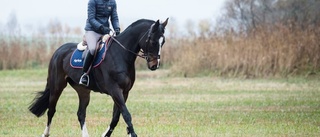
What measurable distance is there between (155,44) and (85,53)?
149 cm

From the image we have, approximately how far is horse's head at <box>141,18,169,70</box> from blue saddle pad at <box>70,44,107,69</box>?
92 centimetres

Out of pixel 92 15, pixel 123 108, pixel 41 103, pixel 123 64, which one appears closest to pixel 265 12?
pixel 41 103

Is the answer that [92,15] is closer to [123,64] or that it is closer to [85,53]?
[85,53]

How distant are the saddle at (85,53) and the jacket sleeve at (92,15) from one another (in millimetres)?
224

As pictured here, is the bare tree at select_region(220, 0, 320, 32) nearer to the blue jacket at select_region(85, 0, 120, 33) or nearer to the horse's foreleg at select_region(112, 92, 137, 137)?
the blue jacket at select_region(85, 0, 120, 33)

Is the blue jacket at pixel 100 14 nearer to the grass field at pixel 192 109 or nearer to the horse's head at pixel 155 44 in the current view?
the horse's head at pixel 155 44

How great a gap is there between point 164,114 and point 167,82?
1067 centimetres

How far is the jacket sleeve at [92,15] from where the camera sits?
41.9ft

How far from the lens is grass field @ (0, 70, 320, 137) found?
14008 mm

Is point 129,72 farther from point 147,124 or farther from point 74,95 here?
point 74,95

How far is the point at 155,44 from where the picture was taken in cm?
1201

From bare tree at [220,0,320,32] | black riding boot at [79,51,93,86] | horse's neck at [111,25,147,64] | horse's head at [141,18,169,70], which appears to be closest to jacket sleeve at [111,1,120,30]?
horse's neck at [111,25,147,64]

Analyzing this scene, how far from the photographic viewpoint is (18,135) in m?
13.4

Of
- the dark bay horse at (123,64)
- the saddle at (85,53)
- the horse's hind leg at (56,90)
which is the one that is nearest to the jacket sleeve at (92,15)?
the saddle at (85,53)
